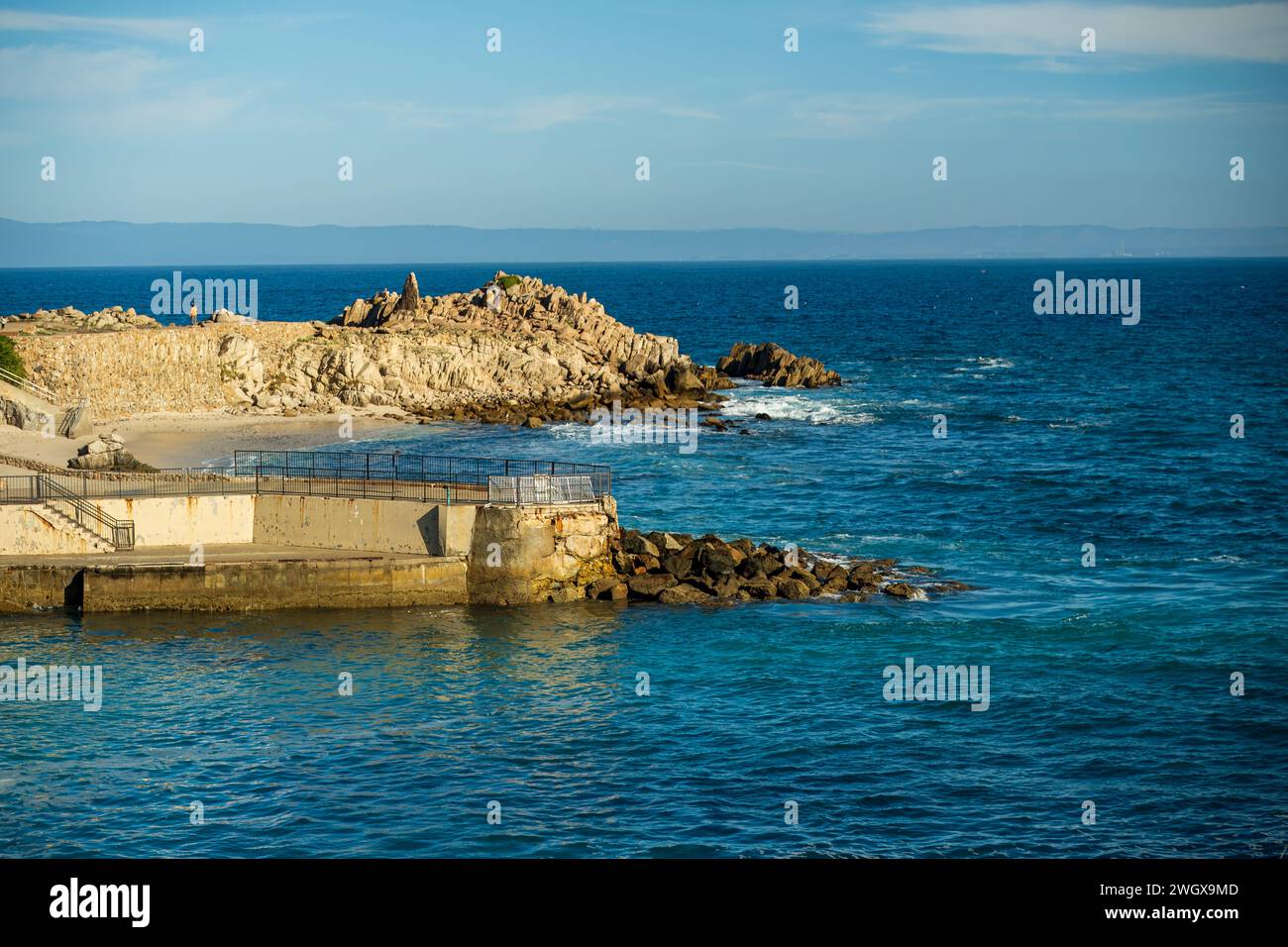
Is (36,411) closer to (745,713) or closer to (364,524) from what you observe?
(364,524)

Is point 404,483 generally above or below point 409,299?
below

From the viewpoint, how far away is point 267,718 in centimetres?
3203

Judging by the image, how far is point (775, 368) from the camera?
10462 centimetres

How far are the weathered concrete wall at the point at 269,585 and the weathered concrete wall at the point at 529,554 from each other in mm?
1144

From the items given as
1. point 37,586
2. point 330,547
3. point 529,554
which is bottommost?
point 37,586

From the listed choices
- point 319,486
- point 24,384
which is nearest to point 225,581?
point 319,486

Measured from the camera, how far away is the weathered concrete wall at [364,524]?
→ 41.3m

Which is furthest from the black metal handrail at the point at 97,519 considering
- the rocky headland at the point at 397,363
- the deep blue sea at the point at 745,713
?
the rocky headland at the point at 397,363

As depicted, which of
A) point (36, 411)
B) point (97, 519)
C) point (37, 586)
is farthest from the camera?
point (36, 411)

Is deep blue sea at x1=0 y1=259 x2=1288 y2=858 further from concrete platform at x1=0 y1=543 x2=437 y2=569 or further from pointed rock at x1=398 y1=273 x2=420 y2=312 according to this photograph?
pointed rock at x1=398 y1=273 x2=420 y2=312

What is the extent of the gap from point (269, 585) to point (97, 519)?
5.78 metres

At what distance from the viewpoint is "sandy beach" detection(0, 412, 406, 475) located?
5553 centimetres

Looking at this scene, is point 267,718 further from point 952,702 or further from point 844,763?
point 952,702

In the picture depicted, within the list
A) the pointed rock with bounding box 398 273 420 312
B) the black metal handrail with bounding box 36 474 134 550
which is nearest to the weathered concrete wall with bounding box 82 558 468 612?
the black metal handrail with bounding box 36 474 134 550
